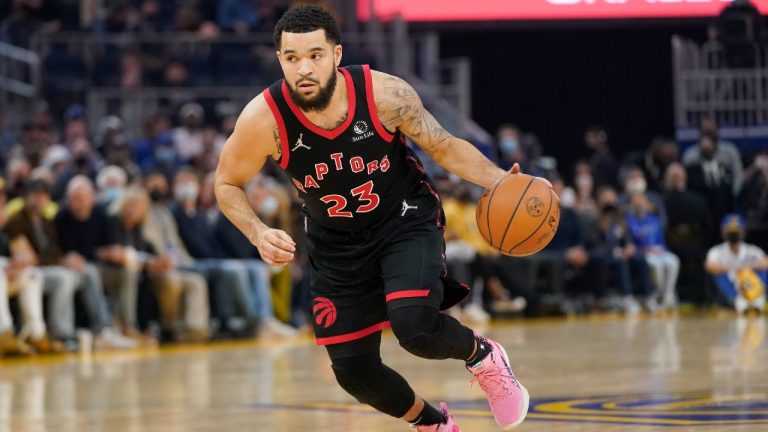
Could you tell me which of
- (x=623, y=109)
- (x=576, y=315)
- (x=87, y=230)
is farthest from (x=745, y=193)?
(x=87, y=230)

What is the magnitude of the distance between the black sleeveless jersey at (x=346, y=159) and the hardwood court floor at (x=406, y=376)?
1.40 meters

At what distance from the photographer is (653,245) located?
59.0 ft

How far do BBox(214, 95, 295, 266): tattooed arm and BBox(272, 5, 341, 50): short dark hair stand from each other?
1.02ft

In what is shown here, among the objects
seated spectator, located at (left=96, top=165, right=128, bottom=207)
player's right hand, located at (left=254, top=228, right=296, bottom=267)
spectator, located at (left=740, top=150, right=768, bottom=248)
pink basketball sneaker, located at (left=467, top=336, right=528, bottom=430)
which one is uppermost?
player's right hand, located at (left=254, top=228, right=296, bottom=267)

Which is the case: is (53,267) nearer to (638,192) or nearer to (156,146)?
(156,146)

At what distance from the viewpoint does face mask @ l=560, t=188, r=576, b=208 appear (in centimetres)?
1775

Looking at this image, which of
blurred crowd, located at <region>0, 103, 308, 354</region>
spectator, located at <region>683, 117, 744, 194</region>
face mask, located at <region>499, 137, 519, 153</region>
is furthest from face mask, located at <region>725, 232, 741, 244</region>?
blurred crowd, located at <region>0, 103, 308, 354</region>

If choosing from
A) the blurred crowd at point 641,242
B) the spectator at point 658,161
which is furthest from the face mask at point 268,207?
the spectator at point 658,161

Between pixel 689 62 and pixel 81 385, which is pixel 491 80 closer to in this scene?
pixel 689 62

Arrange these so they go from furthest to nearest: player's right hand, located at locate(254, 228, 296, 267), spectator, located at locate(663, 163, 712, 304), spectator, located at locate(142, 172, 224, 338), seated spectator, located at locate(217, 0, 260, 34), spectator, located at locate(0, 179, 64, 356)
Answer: seated spectator, located at locate(217, 0, 260, 34), spectator, located at locate(663, 163, 712, 304), spectator, located at locate(142, 172, 224, 338), spectator, located at locate(0, 179, 64, 356), player's right hand, located at locate(254, 228, 296, 267)

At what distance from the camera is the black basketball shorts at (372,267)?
5.71 meters

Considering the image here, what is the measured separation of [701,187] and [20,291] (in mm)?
9263

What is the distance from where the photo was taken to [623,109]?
2278 centimetres

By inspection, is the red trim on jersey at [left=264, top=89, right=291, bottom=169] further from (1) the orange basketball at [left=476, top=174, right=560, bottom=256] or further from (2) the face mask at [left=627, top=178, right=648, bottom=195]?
(2) the face mask at [left=627, top=178, right=648, bottom=195]
